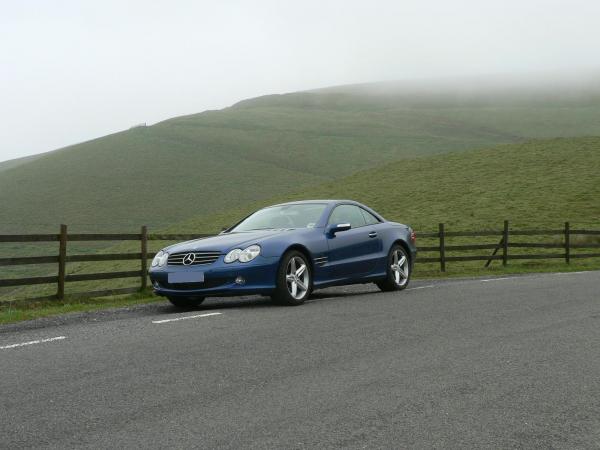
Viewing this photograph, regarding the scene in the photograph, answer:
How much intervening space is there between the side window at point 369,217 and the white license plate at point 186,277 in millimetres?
3464

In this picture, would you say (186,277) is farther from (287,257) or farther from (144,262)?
(144,262)

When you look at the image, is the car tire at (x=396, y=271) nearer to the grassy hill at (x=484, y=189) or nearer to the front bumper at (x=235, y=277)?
the front bumper at (x=235, y=277)

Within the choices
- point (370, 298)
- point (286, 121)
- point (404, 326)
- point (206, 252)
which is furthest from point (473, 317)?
point (286, 121)

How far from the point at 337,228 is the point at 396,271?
77.1 inches

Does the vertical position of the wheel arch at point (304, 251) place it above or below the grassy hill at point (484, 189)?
below

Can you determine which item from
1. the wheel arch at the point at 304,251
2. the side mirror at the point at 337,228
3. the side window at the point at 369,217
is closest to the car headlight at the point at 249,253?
the wheel arch at the point at 304,251

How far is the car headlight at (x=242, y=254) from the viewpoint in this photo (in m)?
10.5

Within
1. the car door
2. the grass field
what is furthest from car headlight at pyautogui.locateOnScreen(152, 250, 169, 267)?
the grass field

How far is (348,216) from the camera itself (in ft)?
41.2

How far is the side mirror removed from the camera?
38.1 ft

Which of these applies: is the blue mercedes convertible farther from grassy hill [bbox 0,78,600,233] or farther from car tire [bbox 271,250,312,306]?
grassy hill [bbox 0,78,600,233]

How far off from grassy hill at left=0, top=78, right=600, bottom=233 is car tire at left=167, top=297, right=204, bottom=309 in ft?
161

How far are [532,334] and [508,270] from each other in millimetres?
14614

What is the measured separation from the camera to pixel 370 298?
11.8 m
